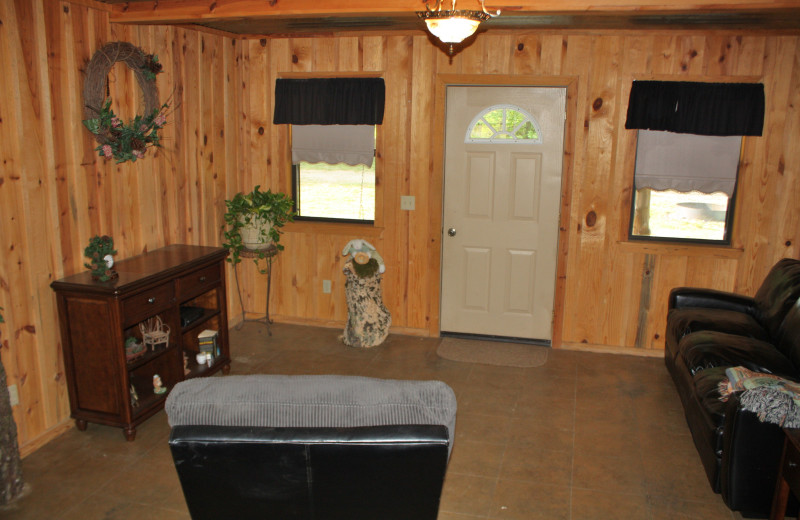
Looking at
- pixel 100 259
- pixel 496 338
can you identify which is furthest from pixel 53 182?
pixel 496 338

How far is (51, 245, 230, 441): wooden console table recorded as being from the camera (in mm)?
3404

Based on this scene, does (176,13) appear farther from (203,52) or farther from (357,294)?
(357,294)

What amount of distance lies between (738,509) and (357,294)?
302 centimetres

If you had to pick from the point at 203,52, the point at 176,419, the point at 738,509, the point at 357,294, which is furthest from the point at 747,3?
the point at 203,52

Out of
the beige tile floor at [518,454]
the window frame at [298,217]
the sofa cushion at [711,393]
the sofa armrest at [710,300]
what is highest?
the window frame at [298,217]

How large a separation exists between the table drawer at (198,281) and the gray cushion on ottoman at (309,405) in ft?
6.74

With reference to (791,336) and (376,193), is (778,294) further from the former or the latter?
(376,193)

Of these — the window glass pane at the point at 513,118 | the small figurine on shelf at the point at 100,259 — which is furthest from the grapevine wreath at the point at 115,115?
the window glass pane at the point at 513,118

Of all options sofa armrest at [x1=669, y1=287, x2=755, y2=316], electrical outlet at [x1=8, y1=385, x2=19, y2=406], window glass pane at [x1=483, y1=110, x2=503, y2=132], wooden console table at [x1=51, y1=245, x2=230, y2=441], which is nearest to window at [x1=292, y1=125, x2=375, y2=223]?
window glass pane at [x1=483, y1=110, x2=503, y2=132]

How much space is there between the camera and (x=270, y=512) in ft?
6.49

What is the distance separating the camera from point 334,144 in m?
5.28

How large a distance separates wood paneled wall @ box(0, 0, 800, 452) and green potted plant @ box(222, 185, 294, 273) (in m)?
0.21

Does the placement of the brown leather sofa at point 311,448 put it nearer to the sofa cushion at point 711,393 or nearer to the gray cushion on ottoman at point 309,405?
the gray cushion on ottoman at point 309,405

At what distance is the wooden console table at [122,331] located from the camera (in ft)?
11.2
